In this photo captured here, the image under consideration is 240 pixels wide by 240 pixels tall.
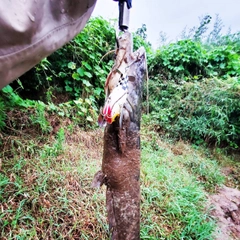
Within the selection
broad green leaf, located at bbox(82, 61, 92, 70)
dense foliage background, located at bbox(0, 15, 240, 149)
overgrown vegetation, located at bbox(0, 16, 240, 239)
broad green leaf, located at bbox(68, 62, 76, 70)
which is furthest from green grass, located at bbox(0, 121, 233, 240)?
broad green leaf, located at bbox(82, 61, 92, 70)

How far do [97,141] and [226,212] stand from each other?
141 centimetres

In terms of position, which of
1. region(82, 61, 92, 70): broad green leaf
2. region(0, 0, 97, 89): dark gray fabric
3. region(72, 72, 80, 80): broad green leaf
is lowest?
region(0, 0, 97, 89): dark gray fabric

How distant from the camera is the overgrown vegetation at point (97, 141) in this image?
115 centimetres

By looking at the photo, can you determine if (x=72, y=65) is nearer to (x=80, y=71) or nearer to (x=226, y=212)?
(x=80, y=71)

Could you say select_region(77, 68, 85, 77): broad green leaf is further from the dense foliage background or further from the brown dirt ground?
the brown dirt ground

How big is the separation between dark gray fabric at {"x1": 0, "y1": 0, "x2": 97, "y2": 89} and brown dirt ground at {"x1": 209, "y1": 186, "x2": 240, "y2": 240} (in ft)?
5.06

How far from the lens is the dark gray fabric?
352 mm

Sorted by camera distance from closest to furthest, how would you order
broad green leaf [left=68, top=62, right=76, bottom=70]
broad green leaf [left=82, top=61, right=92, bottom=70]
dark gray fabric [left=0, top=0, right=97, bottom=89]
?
dark gray fabric [left=0, top=0, right=97, bottom=89]
broad green leaf [left=68, top=62, right=76, bottom=70]
broad green leaf [left=82, top=61, right=92, bottom=70]

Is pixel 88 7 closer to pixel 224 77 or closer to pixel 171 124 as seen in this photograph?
pixel 171 124

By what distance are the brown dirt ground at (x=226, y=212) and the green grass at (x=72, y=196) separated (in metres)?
0.09

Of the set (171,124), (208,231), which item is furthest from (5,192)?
(171,124)

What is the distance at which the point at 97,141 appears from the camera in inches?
80.2

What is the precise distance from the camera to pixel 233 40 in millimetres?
4004

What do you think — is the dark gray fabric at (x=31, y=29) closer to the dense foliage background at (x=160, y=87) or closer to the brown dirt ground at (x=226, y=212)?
the dense foliage background at (x=160, y=87)
